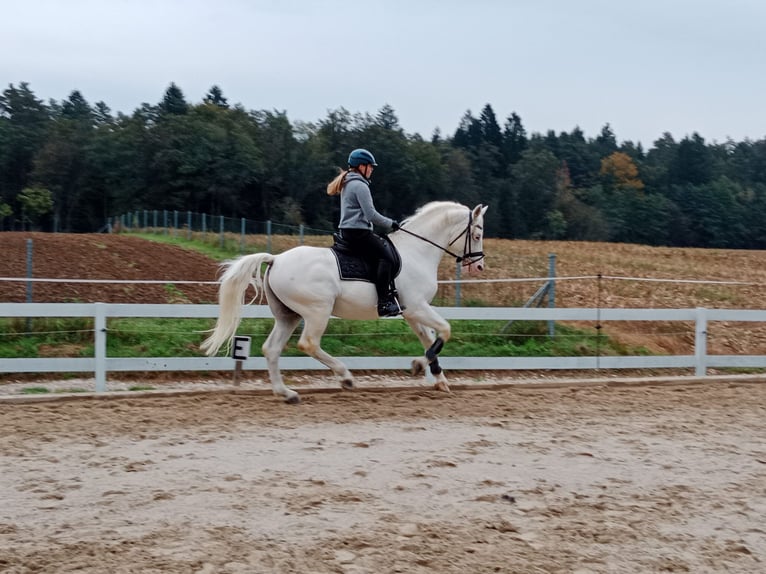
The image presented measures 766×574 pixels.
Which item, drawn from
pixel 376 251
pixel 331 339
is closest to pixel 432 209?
pixel 376 251

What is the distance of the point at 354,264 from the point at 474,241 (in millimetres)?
1657

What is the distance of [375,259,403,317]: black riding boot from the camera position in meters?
8.74

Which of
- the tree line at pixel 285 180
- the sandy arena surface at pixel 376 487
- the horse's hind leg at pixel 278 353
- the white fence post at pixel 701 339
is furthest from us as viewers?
the tree line at pixel 285 180

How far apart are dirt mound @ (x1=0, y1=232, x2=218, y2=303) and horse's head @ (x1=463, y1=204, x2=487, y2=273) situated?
506 centimetres

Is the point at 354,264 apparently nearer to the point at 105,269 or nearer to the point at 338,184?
the point at 338,184

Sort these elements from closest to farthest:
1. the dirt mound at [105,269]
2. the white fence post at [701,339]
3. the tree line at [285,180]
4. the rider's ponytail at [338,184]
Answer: the rider's ponytail at [338,184], the white fence post at [701,339], the dirt mound at [105,269], the tree line at [285,180]

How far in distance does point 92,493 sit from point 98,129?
7854 centimetres

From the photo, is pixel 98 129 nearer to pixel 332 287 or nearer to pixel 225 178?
pixel 225 178

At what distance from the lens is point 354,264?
345 inches

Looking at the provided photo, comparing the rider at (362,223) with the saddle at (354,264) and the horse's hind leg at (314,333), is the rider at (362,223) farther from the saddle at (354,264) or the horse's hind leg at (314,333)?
the horse's hind leg at (314,333)

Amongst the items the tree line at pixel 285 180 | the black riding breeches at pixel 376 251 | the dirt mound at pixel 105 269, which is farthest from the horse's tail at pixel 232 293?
the tree line at pixel 285 180

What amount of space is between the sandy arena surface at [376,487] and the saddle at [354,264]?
1.42 metres

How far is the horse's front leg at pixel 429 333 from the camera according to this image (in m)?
8.99

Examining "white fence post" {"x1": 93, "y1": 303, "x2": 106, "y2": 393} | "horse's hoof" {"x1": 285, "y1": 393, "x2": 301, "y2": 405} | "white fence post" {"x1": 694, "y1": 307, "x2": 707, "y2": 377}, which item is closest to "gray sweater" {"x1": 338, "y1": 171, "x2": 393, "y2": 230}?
"horse's hoof" {"x1": 285, "y1": 393, "x2": 301, "y2": 405}
